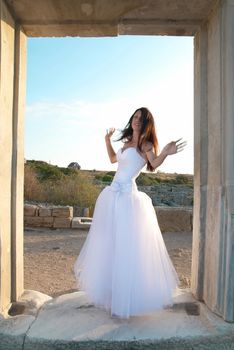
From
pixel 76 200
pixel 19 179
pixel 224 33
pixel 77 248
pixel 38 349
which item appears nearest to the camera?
pixel 38 349

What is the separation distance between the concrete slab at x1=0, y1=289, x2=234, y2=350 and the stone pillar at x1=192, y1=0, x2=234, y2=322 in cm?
18

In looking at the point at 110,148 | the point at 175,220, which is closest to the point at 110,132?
the point at 110,148

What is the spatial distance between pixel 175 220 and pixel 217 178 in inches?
→ 235

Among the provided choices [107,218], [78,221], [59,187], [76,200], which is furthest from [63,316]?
[59,187]

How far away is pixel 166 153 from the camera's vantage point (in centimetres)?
290

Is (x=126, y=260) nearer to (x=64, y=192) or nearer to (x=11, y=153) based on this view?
(x=11, y=153)

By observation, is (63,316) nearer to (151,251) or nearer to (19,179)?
(151,251)

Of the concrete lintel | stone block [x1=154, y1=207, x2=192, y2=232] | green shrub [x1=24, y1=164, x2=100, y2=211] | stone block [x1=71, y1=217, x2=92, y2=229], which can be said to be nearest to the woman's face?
the concrete lintel

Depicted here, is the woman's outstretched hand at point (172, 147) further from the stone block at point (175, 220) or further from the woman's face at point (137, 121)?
the stone block at point (175, 220)

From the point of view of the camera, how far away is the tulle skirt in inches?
108

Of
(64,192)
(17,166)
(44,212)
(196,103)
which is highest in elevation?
(196,103)

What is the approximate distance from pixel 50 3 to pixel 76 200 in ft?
29.4

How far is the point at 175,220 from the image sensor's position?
28.3 feet

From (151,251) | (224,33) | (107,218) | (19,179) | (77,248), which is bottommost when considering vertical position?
(77,248)
